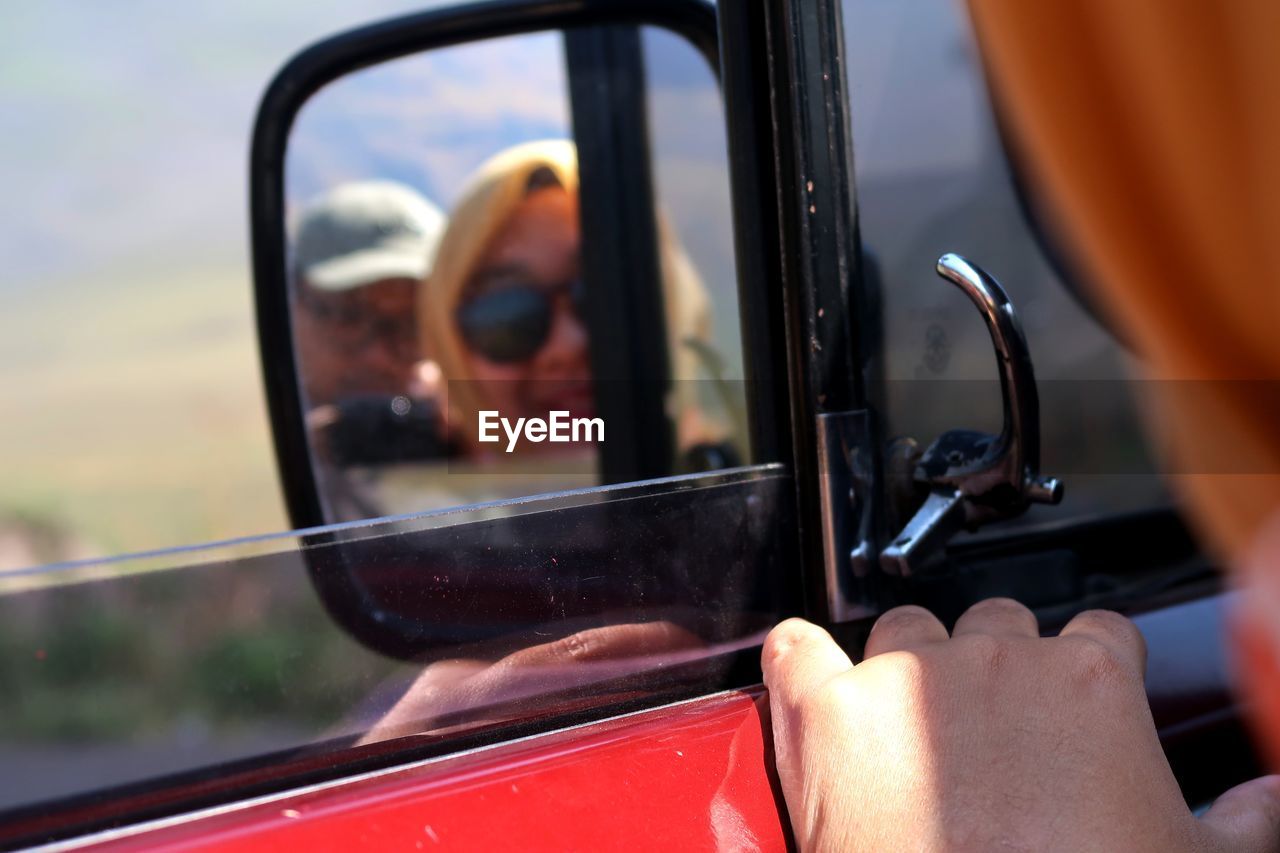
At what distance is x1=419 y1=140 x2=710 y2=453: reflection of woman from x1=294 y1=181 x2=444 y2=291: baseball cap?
0.26 m

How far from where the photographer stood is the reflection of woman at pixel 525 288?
6.43 ft

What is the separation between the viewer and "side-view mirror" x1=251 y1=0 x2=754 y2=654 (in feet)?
5.13

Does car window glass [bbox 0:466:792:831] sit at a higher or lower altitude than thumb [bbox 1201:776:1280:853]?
higher

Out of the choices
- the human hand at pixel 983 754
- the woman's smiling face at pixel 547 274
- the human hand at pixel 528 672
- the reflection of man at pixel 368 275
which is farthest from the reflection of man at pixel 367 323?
the human hand at pixel 983 754

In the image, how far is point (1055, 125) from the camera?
1185mm

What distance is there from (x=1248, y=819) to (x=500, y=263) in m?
1.72

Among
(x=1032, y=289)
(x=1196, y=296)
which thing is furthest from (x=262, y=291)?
(x=1196, y=296)

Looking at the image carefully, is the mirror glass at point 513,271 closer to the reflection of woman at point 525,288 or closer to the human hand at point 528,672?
the reflection of woman at point 525,288

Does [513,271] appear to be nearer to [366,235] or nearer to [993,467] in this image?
[366,235]

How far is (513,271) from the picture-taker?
220cm

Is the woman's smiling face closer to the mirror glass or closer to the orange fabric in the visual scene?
the mirror glass

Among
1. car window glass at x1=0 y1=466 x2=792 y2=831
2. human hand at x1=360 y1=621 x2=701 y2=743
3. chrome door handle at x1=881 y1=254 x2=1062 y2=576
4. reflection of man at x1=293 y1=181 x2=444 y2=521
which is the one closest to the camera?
car window glass at x1=0 y1=466 x2=792 y2=831

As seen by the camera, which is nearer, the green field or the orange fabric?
the orange fabric

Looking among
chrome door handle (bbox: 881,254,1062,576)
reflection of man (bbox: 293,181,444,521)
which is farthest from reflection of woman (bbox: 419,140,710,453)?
chrome door handle (bbox: 881,254,1062,576)
